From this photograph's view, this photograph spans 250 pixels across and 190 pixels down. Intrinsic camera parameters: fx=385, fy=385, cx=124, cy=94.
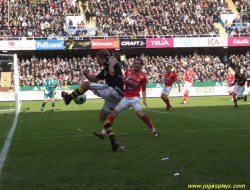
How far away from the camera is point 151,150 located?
7.76m

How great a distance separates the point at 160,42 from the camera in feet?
152

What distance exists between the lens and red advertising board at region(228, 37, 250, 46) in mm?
48125

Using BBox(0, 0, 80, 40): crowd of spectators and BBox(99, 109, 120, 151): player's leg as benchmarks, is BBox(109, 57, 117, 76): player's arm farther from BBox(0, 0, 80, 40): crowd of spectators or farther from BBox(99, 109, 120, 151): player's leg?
BBox(0, 0, 80, 40): crowd of spectators

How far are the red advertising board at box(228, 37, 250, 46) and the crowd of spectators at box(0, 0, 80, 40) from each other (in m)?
20.2

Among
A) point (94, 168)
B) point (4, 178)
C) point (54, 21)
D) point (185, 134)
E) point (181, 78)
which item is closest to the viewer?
point (4, 178)

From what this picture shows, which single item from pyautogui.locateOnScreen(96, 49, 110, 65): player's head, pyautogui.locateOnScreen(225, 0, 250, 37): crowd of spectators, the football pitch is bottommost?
the football pitch

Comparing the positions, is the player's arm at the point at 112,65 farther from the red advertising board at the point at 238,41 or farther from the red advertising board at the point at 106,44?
the red advertising board at the point at 238,41

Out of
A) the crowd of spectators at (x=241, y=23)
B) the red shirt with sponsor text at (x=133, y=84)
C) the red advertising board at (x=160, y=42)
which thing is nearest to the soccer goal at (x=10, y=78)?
the red shirt with sponsor text at (x=133, y=84)

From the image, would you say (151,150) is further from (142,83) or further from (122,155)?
(142,83)

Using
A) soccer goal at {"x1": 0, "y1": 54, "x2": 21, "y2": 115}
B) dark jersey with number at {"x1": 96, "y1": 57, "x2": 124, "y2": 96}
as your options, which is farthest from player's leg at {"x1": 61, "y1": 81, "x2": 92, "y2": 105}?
soccer goal at {"x1": 0, "y1": 54, "x2": 21, "y2": 115}

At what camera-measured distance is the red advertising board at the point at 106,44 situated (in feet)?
148

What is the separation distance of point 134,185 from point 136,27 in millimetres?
43178

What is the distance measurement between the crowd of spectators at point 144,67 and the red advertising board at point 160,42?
4.80 feet

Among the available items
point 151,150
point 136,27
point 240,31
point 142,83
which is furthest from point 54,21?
point 151,150
